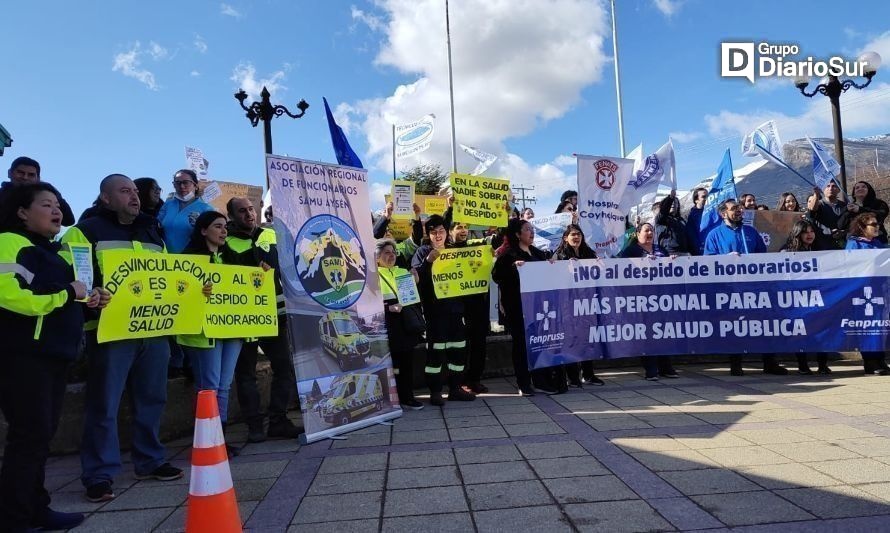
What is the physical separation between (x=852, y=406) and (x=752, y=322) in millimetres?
1821

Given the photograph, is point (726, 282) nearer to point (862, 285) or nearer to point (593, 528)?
point (862, 285)

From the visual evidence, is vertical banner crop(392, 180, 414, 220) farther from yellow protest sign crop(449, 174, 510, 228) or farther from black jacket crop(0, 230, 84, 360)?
black jacket crop(0, 230, 84, 360)

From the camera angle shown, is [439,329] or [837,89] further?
[837,89]

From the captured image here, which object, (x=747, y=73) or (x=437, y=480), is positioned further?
(x=747, y=73)

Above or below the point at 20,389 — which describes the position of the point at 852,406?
below

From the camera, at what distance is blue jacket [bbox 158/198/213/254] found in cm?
529

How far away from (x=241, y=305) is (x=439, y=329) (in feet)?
7.57

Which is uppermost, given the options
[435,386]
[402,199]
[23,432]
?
[402,199]

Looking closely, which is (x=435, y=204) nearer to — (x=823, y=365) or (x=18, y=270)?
(x=823, y=365)

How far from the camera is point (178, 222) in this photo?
535 cm

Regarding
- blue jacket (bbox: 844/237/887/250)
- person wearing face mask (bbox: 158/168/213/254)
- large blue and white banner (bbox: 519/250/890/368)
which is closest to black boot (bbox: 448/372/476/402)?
large blue and white banner (bbox: 519/250/890/368)

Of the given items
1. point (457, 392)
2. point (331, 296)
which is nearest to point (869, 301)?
point (457, 392)

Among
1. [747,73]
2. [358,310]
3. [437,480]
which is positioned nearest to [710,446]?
[437,480]

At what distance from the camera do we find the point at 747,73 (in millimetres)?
12750
